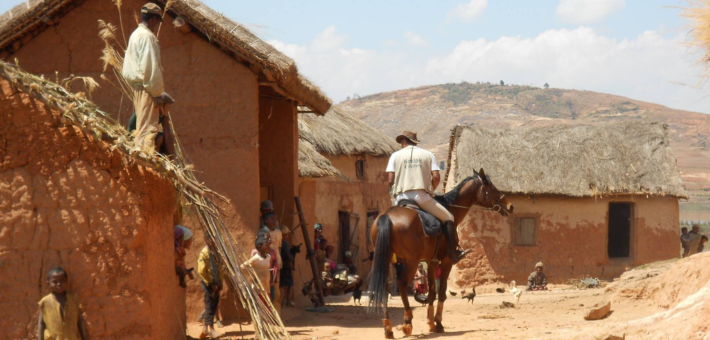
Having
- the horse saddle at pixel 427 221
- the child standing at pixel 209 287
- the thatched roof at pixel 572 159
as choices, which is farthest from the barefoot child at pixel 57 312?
the thatched roof at pixel 572 159

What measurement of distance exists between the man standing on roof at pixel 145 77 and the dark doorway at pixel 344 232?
40.1 ft

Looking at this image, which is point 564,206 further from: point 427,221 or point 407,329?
point 407,329

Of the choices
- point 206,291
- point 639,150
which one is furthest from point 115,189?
point 639,150

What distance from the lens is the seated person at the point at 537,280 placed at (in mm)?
17297

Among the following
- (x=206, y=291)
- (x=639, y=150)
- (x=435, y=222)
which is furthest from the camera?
(x=639, y=150)

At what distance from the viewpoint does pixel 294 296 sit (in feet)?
38.8

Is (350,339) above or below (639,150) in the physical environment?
below

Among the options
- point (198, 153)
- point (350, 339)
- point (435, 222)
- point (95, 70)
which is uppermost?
point (95, 70)

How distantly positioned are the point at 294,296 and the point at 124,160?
630 cm

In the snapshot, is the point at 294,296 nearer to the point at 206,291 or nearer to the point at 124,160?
the point at 206,291

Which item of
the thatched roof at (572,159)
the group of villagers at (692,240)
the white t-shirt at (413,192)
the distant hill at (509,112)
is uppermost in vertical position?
the distant hill at (509,112)

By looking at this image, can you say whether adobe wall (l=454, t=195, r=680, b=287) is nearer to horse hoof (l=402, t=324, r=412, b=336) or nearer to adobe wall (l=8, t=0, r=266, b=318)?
horse hoof (l=402, t=324, r=412, b=336)

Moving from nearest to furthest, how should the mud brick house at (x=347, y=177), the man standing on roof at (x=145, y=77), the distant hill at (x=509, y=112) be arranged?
the man standing on roof at (x=145, y=77), the mud brick house at (x=347, y=177), the distant hill at (x=509, y=112)

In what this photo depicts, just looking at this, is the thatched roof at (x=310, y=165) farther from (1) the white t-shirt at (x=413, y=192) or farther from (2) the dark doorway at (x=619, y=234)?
(2) the dark doorway at (x=619, y=234)
